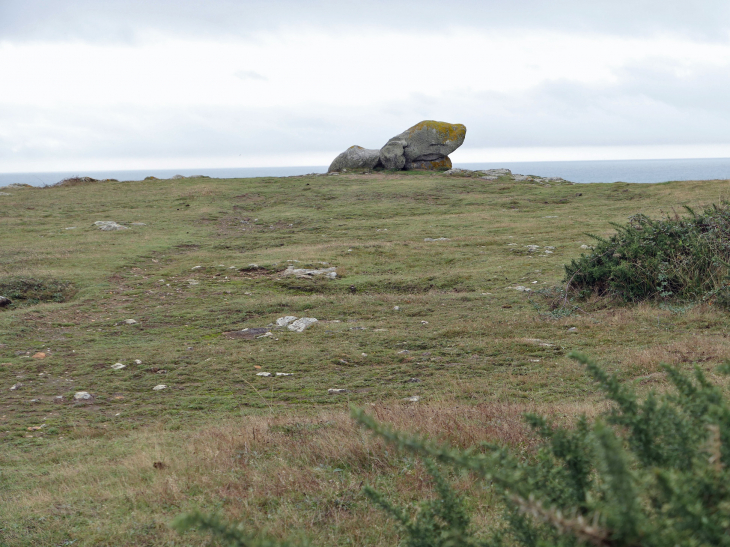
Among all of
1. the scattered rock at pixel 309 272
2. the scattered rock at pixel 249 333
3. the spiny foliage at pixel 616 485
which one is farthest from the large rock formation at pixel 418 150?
the spiny foliage at pixel 616 485

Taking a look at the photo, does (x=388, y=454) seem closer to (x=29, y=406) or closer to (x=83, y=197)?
(x=29, y=406)

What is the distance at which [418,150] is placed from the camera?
4641cm

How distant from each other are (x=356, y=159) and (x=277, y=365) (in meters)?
39.5

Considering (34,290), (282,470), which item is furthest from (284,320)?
(34,290)

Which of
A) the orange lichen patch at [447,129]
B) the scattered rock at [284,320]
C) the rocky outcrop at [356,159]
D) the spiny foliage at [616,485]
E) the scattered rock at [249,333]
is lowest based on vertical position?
the scattered rock at [249,333]

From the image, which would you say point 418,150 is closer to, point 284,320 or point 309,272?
point 309,272

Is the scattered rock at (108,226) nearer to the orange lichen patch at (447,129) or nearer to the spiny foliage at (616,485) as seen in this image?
the spiny foliage at (616,485)

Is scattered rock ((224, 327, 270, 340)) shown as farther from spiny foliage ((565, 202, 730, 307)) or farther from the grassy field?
spiny foliage ((565, 202, 730, 307))

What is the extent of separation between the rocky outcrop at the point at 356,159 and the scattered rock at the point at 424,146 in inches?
31.3

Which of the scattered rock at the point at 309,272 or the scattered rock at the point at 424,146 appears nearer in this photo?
the scattered rock at the point at 309,272

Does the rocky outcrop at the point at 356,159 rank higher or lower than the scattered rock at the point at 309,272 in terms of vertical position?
higher

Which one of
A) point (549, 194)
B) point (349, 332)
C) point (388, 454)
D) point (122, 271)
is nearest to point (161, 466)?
point (388, 454)

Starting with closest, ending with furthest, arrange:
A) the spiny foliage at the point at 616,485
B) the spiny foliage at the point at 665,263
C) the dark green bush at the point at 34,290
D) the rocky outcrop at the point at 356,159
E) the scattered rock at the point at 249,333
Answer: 1. the spiny foliage at the point at 616,485
2. the spiny foliage at the point at 665,263
3. the scattered rock at the point at 249,333
4. the dark green bush at the point at 34,290
5. the rocky outcrop at the point at 356,159

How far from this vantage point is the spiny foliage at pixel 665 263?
10.6 metres
